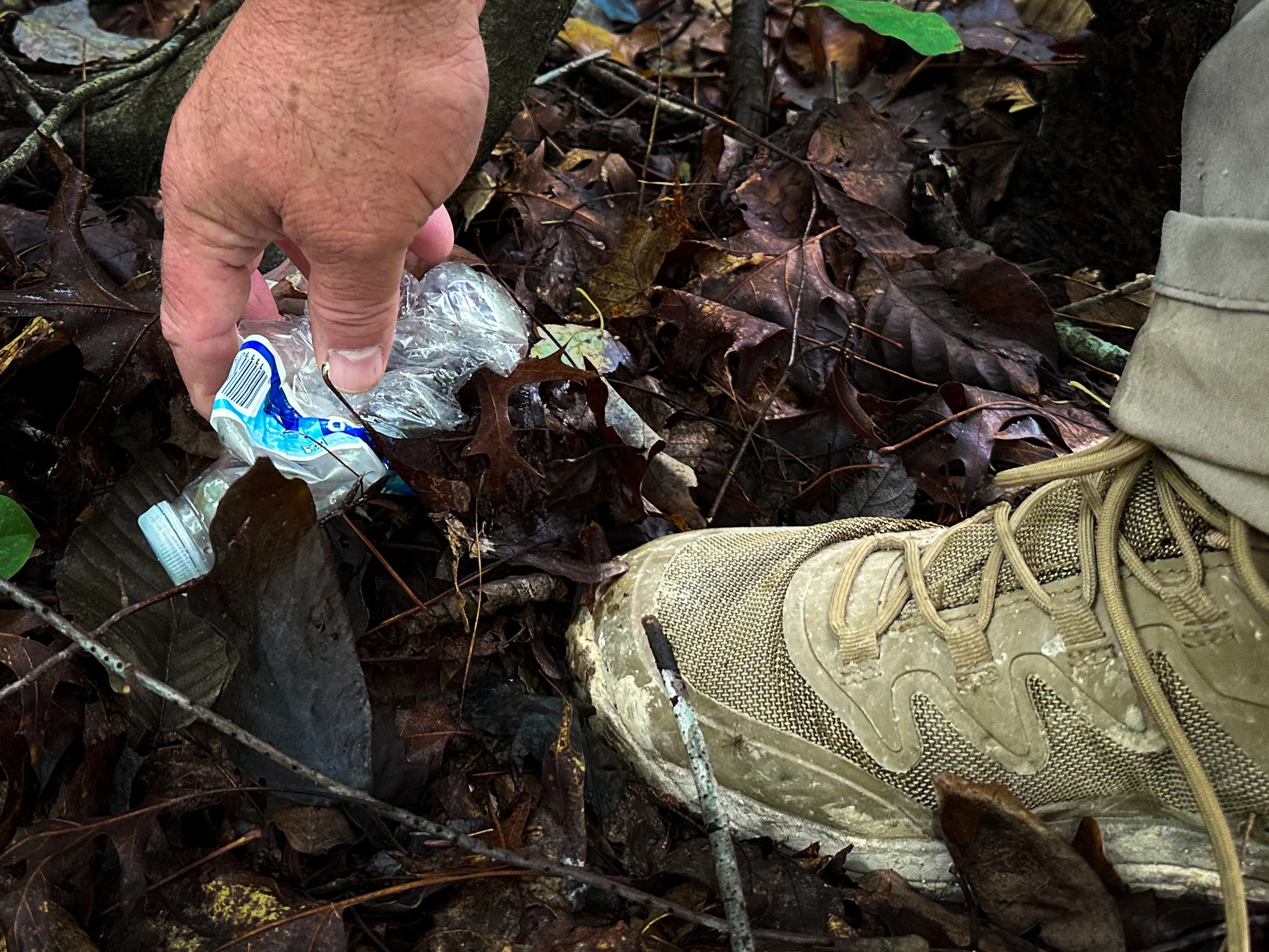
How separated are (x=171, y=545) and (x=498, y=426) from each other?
591 millimetres

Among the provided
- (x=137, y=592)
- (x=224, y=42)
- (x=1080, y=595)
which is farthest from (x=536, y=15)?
(x=1080, y=595)

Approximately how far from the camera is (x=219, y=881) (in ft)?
4.26

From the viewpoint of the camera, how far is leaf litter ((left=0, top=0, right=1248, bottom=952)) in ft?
4.36

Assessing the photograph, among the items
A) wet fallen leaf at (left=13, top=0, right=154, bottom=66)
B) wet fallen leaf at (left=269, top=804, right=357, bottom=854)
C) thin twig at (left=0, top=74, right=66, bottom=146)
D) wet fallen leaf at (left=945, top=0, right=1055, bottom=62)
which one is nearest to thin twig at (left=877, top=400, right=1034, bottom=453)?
wet fallen leaf at (left=269, top=804, right=357, bottom=854)

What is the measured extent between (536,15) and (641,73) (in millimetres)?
1361

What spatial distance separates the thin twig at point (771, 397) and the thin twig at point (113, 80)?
147 centimetres

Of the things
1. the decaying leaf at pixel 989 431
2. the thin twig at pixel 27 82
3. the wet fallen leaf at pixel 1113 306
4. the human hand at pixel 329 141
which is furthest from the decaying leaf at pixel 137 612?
the wet fallen leaf at pixel 1113 306

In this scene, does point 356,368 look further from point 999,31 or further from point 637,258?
point 999,31

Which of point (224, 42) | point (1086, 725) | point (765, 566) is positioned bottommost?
point (765, 566)

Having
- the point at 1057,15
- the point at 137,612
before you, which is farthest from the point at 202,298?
the point at 1057,15

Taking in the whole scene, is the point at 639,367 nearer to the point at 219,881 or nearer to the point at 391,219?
the point at 391,219

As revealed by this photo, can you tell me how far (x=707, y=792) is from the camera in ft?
3.52

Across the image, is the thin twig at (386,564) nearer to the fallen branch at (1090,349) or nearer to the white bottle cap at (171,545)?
the white bottle cap at (171,545)

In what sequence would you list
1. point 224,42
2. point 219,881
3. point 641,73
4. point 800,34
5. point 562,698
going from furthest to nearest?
point 800,34 → point 641,73 → point 562,698 → point 219,881 → point 224,42
